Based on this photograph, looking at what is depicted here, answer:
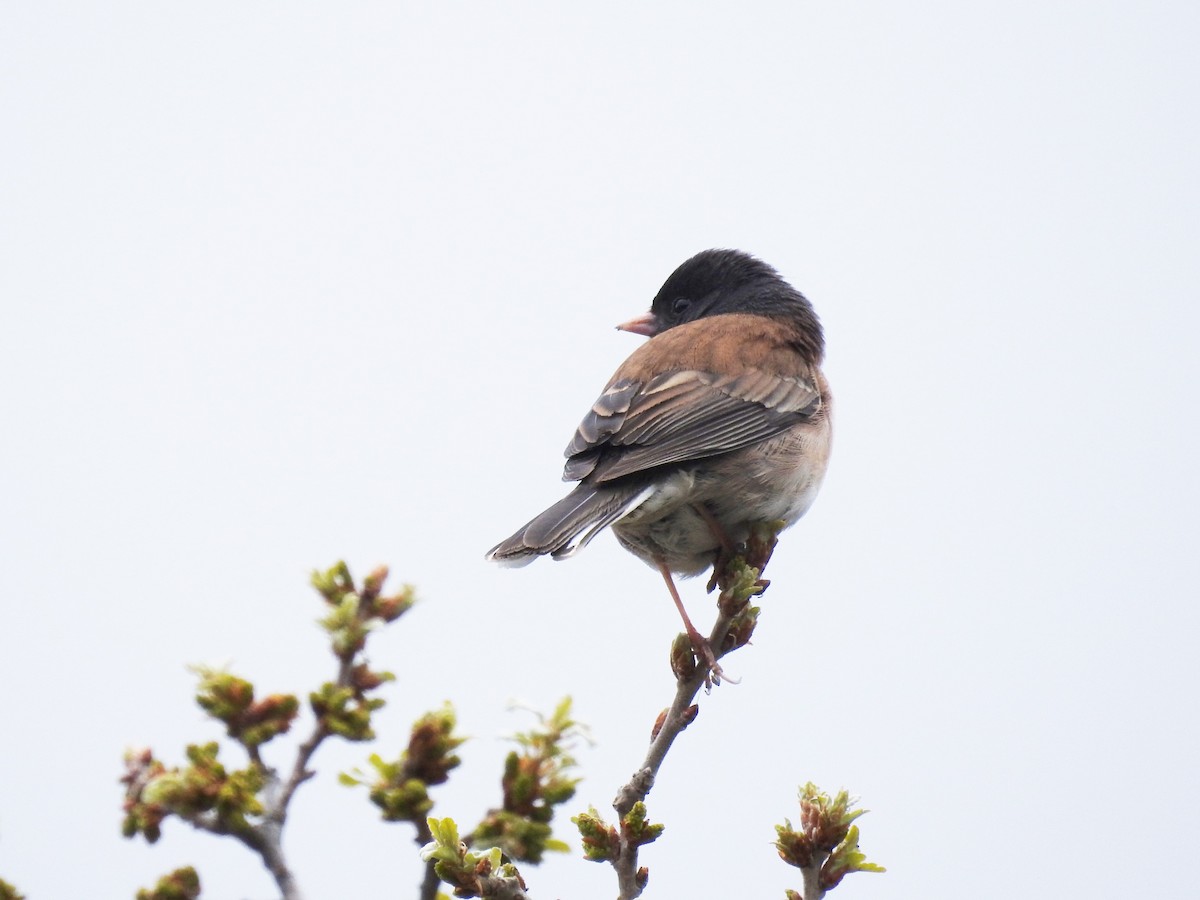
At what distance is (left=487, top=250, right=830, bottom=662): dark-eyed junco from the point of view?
3316mm

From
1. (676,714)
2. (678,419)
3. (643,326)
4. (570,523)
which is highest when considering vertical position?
(643,326)

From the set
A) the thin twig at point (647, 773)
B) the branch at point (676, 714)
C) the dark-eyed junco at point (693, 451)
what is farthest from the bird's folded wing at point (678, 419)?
the thin twig at point (647, 773)

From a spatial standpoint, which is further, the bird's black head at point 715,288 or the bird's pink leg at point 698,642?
the bird's black head at point 715,288

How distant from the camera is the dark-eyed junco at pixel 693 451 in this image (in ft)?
10.9

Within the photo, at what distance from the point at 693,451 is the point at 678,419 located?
21 centimetres

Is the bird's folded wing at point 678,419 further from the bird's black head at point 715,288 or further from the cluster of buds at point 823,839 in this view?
the cluster of buds at point 823,839

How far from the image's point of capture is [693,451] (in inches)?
139

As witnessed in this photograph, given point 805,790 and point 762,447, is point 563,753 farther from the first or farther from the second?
point 762,447

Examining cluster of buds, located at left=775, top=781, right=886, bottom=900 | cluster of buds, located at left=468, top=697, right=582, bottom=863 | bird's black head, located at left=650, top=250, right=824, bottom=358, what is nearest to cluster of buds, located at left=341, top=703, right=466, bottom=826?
cluster of buds, located at left=468, top=697, right=582, bottom=863

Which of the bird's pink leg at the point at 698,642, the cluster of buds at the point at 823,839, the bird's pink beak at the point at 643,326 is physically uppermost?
the bird's pink beak at the point at 643,326

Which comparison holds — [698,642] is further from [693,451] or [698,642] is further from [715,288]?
[715,288]

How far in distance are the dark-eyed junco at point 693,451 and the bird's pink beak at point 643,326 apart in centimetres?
74

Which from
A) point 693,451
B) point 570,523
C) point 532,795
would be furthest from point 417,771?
point 693,451

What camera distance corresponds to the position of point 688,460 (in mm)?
3549
